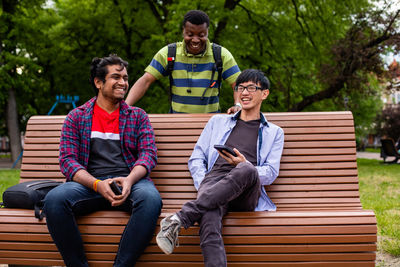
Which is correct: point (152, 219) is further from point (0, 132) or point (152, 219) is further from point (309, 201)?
point (0, 132)

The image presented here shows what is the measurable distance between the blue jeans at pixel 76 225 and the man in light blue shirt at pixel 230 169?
182mm

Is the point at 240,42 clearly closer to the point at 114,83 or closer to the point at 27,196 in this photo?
the point at 114,83

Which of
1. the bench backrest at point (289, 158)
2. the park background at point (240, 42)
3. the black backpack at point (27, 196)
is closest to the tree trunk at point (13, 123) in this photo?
the park background at point (240, 42)

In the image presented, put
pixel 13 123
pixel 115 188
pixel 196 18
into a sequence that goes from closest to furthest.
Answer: pixel 115 188, pixel 196 18, pixel 13 123

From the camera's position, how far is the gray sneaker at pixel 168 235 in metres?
2.87

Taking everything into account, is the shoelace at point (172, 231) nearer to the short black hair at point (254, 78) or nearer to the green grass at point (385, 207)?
the short black hair at point (254, 78)

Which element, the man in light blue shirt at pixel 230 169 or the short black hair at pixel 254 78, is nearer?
the man in light blue shirt at pixel 230 169

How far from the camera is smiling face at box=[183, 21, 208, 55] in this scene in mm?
4156

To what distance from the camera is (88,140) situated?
349 cm

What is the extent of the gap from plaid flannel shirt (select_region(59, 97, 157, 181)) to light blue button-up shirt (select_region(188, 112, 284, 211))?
373 millimetres

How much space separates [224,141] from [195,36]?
3.56ft

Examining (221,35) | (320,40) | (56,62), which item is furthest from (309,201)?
(56,62)

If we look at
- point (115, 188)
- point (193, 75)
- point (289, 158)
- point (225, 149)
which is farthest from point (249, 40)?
Result: point (115, 188)

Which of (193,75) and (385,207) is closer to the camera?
(193,75)
